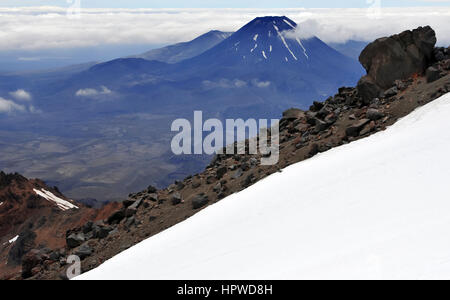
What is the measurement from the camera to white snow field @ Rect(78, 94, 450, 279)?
816 centimetres

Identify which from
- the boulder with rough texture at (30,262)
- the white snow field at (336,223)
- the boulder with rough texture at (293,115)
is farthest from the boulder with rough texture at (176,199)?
the boulder with rough texture at (293,115)

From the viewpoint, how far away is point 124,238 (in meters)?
18.9

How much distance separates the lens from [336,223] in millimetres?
10469

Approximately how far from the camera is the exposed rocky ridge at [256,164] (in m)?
18.2

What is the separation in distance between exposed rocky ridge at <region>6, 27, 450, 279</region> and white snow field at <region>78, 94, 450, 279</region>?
45.6 inches

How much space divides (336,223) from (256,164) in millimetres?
9839

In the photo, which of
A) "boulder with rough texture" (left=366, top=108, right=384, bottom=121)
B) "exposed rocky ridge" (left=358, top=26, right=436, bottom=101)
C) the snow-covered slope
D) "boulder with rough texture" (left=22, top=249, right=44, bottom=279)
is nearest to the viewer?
"boulder with rough texture" (left=366, top=108, right=384, bottom=121)

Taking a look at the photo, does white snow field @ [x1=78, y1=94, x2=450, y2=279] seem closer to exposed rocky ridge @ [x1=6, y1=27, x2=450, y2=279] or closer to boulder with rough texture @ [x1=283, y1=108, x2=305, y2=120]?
exposed rocky ridge @ [x1=6, y1=27, x2=450, y2=279]

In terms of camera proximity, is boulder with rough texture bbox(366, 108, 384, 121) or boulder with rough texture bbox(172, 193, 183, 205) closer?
boulder with rough texture bbox(366, 108, 384, 121)

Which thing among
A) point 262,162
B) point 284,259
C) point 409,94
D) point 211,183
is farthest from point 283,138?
point 284,259

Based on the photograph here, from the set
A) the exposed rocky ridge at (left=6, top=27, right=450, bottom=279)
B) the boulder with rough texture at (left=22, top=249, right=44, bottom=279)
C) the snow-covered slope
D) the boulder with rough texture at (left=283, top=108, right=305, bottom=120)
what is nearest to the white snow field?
the exposed rocky ridge at (left=6, top=27, right=450, bottom=279)

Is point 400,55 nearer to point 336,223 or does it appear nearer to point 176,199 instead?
point 176,199
